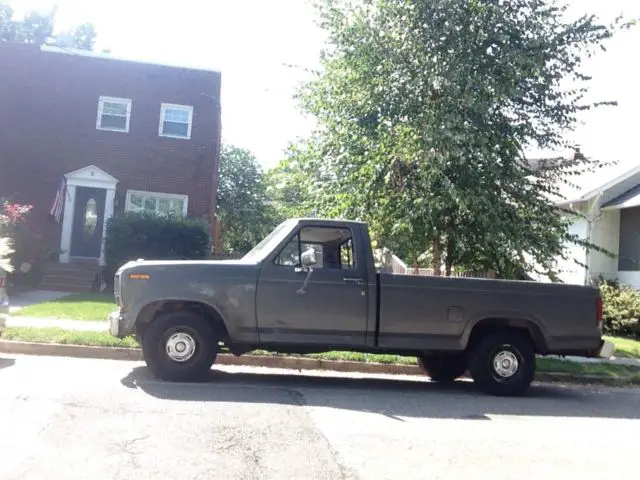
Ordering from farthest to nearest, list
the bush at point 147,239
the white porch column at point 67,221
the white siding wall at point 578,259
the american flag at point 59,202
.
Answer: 1. the white porch column at point 67,221
2. the american flag at point 59,202
3. the white siding wall at point 578,259
4. the bush at point 147,239

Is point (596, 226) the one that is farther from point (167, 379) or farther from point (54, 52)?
point (54, 52)

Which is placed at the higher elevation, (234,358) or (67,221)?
(67,221)

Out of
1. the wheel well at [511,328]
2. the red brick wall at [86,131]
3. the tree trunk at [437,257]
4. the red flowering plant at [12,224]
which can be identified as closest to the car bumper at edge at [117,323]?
the wheel well at [511,328]

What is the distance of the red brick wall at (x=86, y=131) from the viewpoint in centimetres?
2064

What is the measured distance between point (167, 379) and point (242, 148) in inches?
1362

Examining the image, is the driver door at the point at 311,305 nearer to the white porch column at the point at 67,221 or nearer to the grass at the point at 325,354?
the grass at the point at 325,354

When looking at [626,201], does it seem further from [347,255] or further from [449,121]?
[347,255]

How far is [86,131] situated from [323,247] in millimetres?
15011

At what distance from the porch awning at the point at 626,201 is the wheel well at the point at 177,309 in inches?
526

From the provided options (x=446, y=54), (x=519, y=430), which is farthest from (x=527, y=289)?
(x=446, y=54)

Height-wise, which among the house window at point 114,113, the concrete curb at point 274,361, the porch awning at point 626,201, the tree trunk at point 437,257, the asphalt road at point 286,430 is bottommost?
the asphalt road at point 286,430

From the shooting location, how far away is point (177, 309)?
787 centimetres

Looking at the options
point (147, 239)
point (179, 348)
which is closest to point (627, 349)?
point (179, 348)

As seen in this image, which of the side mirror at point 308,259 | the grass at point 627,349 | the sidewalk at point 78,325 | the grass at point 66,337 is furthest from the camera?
the grass at point 627,349
